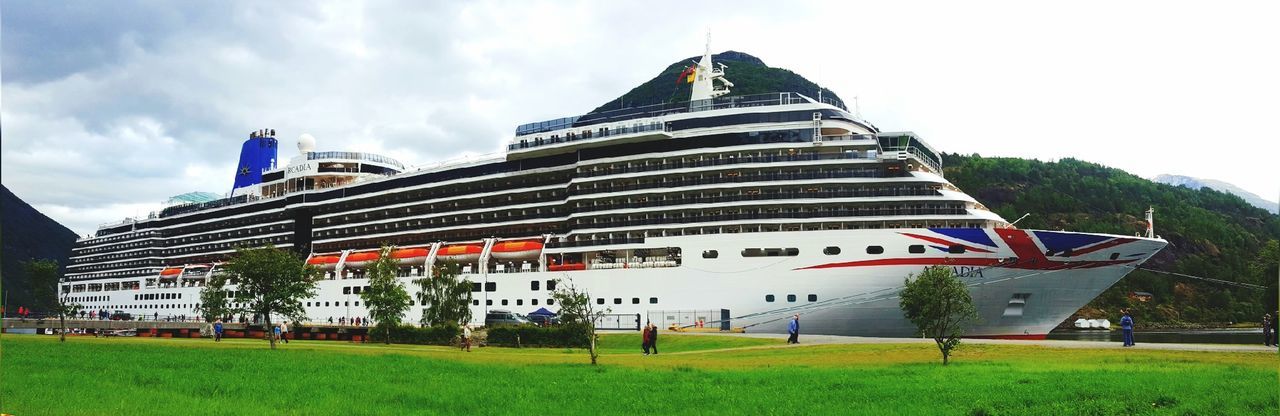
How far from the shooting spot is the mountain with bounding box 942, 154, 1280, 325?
401ft

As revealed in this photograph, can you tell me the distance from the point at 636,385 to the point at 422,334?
28.0 m

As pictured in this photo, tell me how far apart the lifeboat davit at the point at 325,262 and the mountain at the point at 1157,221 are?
103207 millimetres

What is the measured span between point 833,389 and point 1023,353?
12966 mm

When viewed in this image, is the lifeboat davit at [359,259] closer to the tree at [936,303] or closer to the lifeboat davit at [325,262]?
the lifeboat davit at [325,262]

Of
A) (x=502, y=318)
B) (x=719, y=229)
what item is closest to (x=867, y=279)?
(x=719, y=229)

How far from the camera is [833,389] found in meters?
18.1

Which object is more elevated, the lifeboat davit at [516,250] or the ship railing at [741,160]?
the ship railing at [741,160]

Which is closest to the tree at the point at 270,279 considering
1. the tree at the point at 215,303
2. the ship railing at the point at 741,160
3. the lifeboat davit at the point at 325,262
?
the tree at the point at 215,303

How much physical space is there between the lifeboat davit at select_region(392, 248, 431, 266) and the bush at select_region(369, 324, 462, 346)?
16555 mm

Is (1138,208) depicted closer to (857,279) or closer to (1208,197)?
(1208,197)

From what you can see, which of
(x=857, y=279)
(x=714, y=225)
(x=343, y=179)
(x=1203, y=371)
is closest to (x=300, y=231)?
(x=343, y=179)

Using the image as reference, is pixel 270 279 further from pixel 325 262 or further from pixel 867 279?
pixel 325 262

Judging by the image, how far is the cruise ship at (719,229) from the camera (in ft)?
138

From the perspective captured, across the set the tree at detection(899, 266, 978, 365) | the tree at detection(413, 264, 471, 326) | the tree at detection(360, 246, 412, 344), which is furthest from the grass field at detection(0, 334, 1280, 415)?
the tree at detection(413, 264, 471, 326)
